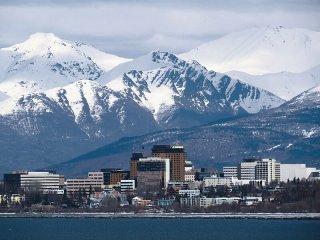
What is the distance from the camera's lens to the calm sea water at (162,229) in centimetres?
15412

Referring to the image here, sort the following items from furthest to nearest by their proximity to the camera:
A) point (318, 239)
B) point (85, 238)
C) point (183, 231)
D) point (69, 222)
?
point (69, 222) → point (183, 231) → point (85, 238) → point (318, 239)

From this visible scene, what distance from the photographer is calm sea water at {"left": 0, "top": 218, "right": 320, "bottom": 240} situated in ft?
506

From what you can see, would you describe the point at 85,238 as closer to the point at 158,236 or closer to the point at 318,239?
the point at 158,236

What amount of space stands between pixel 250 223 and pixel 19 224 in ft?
82.0

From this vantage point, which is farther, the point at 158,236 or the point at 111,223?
the point at 111,223

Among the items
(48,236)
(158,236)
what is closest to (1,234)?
(48,236)

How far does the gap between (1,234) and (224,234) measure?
2037cm

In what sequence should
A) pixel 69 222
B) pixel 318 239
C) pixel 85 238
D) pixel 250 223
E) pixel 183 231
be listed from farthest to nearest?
pixel 69 222
pixel 250 223
pixel 183 231
pixel 85 238
pixel 318 239

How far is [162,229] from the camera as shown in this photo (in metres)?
169

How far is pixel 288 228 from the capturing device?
6491 inches

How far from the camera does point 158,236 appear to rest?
15500cm

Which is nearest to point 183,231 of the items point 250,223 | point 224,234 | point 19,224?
point 224,234

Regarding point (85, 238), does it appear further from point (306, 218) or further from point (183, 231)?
point (306, 218)

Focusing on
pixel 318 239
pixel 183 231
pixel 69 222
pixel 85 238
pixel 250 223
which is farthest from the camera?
pixel 69 222
